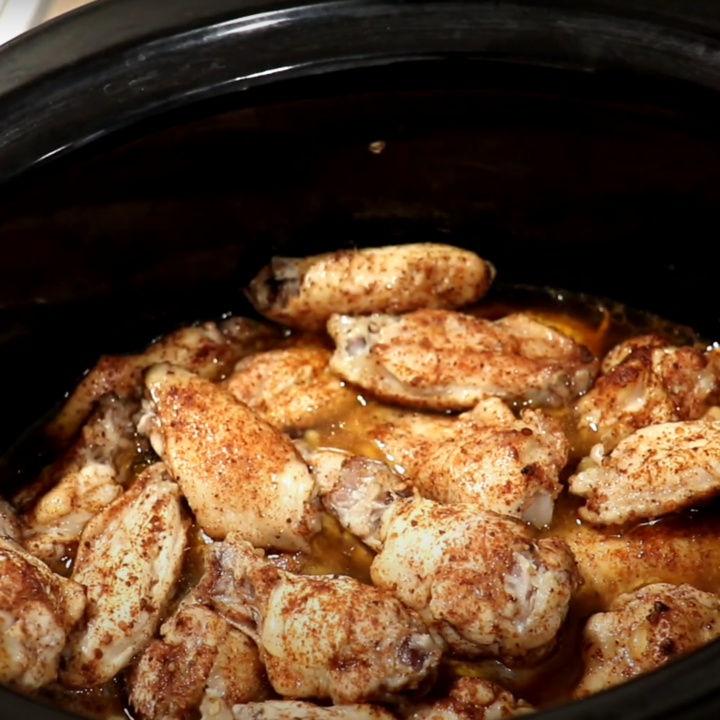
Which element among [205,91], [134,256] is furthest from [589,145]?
[134,256]

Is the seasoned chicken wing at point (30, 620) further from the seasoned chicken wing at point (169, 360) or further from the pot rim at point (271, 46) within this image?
the pot rim at point (271, 46)

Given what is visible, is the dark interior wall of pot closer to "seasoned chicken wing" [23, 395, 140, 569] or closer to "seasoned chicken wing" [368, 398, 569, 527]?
"seasoned chicken wing" [23, 395, 140, 569]

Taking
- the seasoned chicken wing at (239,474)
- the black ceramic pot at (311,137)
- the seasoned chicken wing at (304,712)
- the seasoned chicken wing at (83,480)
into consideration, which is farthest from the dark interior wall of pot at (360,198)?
the seasoned chicken wing at (304,712)

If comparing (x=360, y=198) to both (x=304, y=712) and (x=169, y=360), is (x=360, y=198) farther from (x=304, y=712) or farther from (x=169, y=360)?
(x=304, y=712)

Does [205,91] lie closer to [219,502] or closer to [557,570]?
[219,502]

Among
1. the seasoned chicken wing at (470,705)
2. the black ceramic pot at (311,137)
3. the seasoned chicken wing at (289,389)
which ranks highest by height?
the black ceramic pot at (311,137)

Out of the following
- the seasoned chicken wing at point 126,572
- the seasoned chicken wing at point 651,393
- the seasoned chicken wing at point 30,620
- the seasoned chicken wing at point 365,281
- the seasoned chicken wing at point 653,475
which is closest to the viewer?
the seasoned chicken wing at point 30,620
